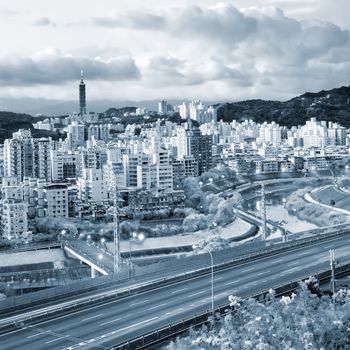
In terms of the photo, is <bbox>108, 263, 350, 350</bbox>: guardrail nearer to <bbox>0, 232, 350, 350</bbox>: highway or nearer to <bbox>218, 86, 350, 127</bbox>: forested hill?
<bbox>0, 232, 350, 350</bbox>: highway

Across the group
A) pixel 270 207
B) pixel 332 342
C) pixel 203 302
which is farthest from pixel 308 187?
pixel 332 342

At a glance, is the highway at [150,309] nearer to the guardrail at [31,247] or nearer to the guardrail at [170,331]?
the guardrail at [170,331]

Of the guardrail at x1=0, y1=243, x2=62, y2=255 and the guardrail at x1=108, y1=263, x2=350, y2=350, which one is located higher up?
the guardrail at x1=108, y1=263, x2=350, y2=350

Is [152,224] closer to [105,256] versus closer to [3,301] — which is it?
[105,256]

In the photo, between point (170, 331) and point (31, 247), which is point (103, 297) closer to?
point (170, 331)

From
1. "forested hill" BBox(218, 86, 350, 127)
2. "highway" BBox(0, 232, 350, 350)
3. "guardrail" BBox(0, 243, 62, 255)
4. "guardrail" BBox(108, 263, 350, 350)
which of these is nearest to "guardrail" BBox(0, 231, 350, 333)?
"highway" BBox(0, 232, 350, 350)

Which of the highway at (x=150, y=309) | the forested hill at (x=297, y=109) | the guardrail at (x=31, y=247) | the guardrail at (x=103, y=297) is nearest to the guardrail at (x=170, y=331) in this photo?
the highway at (x=150, y=309)
